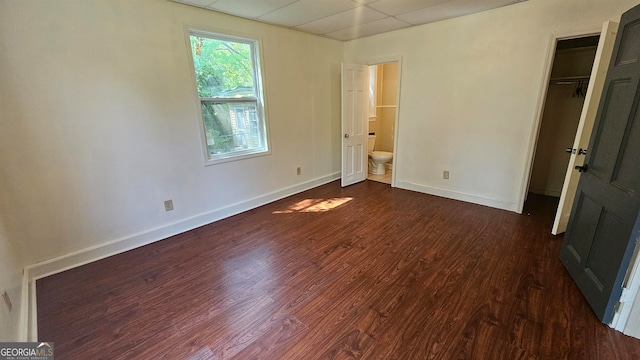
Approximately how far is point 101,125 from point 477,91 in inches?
163

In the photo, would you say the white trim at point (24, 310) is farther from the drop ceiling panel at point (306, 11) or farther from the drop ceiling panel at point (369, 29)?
the drop ceiling panel at point (369, 29)

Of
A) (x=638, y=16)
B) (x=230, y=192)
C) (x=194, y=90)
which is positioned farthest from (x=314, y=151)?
(x=638, y=16)

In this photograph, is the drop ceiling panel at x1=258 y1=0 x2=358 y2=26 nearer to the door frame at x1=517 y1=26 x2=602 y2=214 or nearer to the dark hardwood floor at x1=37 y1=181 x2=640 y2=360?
the door frame at x1=517 y1=26 x2=602 y2=214

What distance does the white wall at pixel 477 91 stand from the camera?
2.83 m

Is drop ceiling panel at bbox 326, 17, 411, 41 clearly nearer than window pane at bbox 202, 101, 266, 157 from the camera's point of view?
No

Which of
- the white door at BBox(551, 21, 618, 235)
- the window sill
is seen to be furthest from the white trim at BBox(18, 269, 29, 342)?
the white door at BBox(551, 21, 618, 235)

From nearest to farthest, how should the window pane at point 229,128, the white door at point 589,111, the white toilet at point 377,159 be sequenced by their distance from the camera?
the white door at point 589,111 < the window pane at point 229,128 < the white toilet at point 377,159

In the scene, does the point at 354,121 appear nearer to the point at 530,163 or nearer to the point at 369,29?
the point at 369,29

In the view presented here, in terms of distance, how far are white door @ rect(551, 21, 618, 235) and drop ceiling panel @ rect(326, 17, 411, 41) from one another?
2026mm

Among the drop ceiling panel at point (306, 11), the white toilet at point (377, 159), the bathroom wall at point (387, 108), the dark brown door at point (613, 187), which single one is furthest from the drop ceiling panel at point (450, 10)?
the white toilet at point (377, 159)

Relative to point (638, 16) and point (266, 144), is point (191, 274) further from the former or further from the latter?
point (638, 16)

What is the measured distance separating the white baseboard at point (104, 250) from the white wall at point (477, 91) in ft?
7.95

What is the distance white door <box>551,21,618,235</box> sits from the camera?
2.16m

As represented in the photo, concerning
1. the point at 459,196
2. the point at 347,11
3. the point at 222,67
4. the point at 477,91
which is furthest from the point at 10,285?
the point at 477,91
